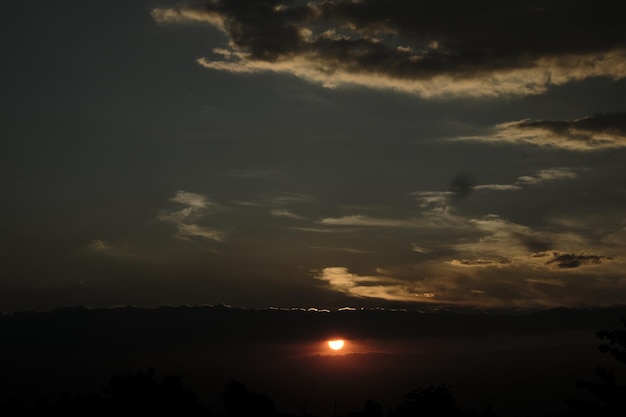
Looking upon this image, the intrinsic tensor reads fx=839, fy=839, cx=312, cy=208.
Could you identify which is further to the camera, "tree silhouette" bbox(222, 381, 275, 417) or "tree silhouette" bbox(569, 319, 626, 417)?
"tree silhouette" bbox(222, 381, 275, 417)

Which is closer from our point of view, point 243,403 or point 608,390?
point 608,390

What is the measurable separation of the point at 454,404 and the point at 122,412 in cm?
3858

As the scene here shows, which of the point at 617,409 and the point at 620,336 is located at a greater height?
the point at 620,336

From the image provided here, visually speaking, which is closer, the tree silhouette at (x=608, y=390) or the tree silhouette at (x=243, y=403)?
the tree silhouette at (x=608, y=390)

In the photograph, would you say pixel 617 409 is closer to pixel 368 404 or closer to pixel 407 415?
pixel 407 415

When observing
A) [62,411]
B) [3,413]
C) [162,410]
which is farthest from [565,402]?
[3,413]

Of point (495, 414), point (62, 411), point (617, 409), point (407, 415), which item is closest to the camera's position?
point (617, 409)

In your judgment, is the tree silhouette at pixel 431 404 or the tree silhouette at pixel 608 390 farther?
the tree silhouette at pixel 431 404

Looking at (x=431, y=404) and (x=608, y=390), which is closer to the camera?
(x=608, y=390)

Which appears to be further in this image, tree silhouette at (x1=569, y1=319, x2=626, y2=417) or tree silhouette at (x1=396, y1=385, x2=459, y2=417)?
tree silhouette at (x1=396, y1=385, x2=459, y2=417)

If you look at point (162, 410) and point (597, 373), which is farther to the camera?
point (162, 410)

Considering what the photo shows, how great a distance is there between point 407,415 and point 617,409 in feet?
208

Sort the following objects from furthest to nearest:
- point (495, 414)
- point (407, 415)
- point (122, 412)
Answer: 1. point (495, 414)
2. point (407, 415)
3. point (122, 412)

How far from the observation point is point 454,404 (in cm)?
9712
